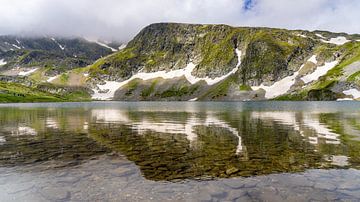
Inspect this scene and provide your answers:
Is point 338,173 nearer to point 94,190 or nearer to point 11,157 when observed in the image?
point 94,190

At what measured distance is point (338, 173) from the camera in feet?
76.3

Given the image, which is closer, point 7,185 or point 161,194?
point 161,194

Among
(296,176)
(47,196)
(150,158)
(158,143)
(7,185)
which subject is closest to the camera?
(47,196)

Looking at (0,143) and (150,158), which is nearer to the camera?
(150,158)

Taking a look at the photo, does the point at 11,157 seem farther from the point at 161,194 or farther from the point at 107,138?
the point at 161,194

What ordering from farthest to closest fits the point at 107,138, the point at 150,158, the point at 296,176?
the point at 107,138 → the point at 150,158 → the point at 296,176

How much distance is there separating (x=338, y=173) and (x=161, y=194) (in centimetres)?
1343

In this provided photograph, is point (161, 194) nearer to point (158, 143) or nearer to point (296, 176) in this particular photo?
point (296, 176)

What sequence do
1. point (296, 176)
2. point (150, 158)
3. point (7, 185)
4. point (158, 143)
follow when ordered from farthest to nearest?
point (158, 143), point (150, 158), point (296, 176), point (7, 185)

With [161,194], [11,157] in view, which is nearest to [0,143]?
[11,157]

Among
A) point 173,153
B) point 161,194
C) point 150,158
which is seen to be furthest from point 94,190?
point 173,153

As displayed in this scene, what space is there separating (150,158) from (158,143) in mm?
9018

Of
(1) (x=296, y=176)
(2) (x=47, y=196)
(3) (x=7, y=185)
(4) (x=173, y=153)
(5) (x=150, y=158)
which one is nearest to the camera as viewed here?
(2) (x=47, y=196)

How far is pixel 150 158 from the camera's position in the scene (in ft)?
96.1
